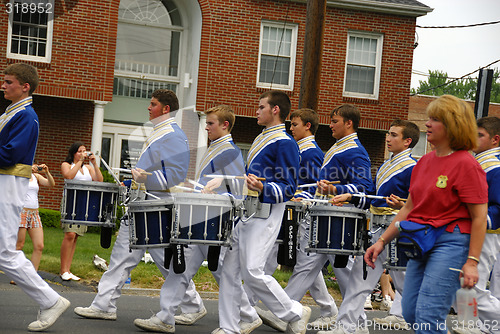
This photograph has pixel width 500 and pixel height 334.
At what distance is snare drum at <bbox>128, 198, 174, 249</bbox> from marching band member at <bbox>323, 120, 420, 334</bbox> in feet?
6.17

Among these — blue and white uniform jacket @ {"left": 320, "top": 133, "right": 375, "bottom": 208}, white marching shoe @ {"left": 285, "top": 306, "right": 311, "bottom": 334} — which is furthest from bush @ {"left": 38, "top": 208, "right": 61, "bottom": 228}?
white marching shoe @ {"left": 285, "top": 306, "right": 311, "bottom": 334}

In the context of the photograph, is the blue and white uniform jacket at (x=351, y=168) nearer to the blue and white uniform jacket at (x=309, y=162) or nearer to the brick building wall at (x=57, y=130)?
the blue and white uniform jacket at (x=309, y=162)

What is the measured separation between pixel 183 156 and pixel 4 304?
3050 millimetres

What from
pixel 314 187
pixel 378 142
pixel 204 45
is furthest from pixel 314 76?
pixel 378 142

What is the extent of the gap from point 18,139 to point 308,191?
3.48 meters

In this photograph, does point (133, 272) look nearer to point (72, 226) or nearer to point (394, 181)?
point (72, 226)

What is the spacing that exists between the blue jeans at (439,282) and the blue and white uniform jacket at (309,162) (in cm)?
361

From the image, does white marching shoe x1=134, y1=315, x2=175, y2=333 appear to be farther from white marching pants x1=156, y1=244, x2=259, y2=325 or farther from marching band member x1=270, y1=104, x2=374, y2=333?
marching band member x1=270, y1=104, x2=374, y2=333

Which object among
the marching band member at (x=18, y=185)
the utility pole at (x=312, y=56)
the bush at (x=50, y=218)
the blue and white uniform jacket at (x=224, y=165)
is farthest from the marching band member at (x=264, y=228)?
the bush at (x=50, y=218)

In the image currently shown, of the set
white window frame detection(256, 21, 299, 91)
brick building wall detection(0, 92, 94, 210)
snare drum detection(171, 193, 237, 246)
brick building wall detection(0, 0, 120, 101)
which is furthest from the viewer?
white window frame detection(256, 21, 299, 91)

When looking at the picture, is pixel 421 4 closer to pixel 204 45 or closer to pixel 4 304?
pixel 204 45

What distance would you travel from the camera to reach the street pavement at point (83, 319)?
745 centimetres

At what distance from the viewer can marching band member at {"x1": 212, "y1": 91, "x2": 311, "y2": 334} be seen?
22.6 feet

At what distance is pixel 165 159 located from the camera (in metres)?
7.43
